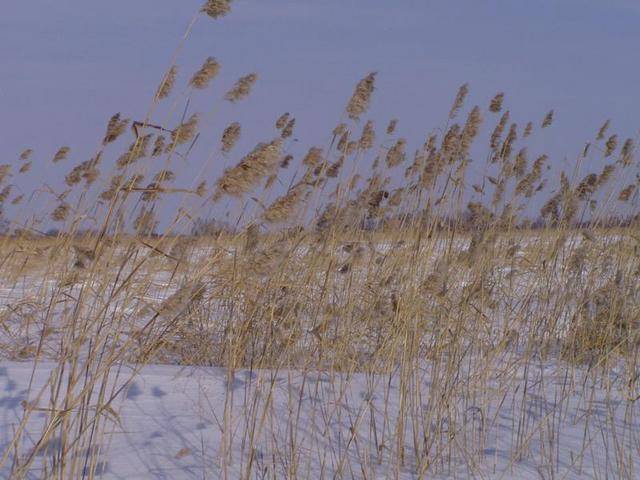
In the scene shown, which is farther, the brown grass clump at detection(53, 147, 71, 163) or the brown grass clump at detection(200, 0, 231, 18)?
the brown grass clump at detection(53, 147, 71, 163)

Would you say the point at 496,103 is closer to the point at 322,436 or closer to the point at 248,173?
the point at 322,436

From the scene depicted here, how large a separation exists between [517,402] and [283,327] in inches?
38.6

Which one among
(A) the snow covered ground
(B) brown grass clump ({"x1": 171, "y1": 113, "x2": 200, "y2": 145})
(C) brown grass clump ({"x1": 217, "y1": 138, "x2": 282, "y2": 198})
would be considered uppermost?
(B) brown grass clump ({"x1": 171, "y1": 113, "x2": 200, "y2": 145})

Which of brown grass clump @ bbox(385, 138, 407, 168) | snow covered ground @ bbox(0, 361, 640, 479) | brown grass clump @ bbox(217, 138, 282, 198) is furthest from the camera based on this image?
brown grass clump @ bbox(385, 138, 407, 168)

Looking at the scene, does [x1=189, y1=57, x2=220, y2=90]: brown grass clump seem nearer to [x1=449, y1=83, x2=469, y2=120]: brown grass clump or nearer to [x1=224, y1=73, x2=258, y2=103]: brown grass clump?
[x1=224, y1=73, x2=258, y2=103]: brown grass clump

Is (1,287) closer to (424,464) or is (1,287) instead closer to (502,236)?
(502,236)

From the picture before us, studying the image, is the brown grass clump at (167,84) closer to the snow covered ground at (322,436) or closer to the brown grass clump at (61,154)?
the snow covered ground at (322,436)

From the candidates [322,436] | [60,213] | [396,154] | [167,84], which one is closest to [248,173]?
[167,84]

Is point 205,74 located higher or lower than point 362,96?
lower

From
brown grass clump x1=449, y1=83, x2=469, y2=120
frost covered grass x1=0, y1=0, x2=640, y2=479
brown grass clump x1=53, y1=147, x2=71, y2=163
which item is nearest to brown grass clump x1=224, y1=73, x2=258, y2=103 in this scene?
frost covered grass x1=0, y1=0, x2=640, y2=479

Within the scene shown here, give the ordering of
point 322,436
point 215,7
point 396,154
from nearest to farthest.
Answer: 1. point 215,7
2. point 322,436
3. point 396,154

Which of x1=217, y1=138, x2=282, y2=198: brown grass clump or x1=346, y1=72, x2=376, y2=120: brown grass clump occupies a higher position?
x1=346, y1=72, x2=376, y2=120: brown grass clump

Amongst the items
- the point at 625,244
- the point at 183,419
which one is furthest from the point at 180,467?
the point at 625,244

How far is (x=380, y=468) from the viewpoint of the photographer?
2.54 meters
